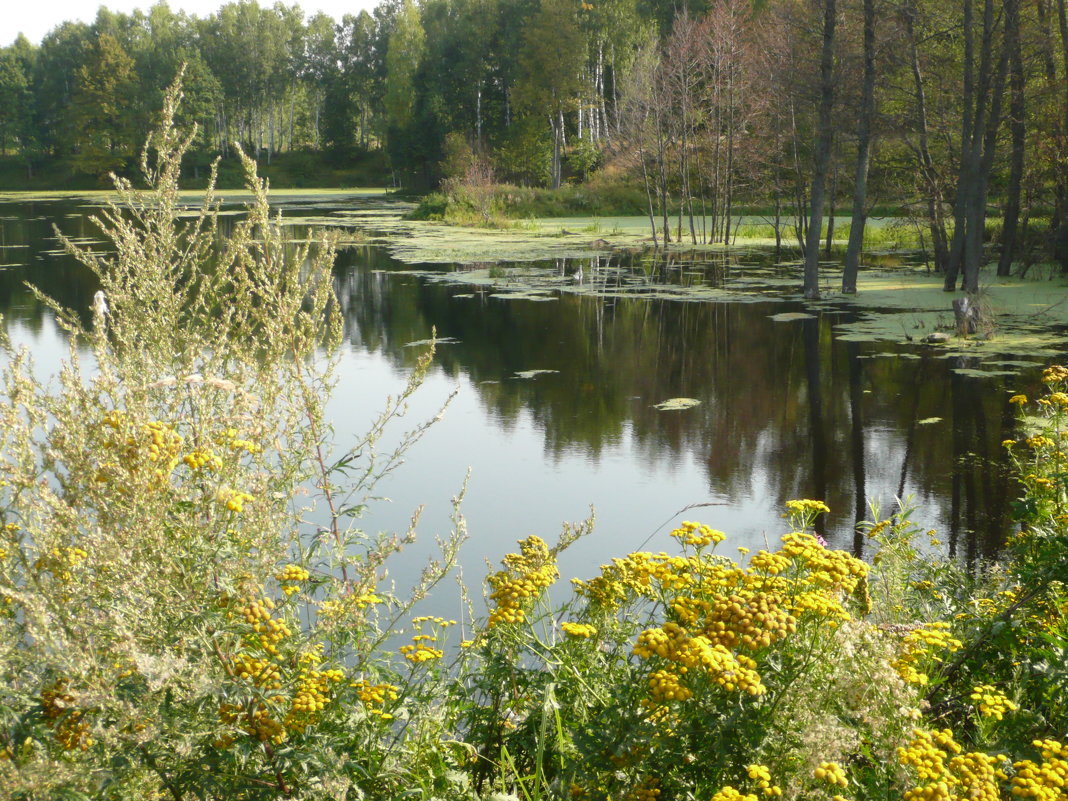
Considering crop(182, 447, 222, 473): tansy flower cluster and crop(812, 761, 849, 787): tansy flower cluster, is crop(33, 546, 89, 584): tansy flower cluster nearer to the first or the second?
crop(182, 447, 222, 473): tansy flower cluster

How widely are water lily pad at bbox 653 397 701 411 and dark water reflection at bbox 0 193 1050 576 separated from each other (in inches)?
4.2

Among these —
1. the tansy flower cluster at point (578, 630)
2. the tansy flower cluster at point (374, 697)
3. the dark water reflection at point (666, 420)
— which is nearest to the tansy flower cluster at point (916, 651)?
the tansy flower cluster at point (578, 630)

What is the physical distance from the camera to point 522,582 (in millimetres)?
2645

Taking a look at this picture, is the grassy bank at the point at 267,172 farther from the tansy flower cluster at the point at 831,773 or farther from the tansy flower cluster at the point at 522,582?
the tansy flower cluster at the point at 831,773

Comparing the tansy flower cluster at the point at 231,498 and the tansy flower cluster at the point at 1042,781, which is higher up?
the tansy flower cluster at the point at 231,498

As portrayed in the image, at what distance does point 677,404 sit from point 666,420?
571 millimetres

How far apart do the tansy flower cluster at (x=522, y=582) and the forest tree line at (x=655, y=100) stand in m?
3.55

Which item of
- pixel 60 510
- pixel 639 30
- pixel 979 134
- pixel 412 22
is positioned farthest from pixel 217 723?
pixel 412 22

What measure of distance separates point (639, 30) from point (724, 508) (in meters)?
40.5

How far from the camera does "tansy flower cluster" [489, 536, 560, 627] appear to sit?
2.54m

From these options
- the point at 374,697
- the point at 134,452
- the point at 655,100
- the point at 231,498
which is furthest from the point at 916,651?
the point at 655,100

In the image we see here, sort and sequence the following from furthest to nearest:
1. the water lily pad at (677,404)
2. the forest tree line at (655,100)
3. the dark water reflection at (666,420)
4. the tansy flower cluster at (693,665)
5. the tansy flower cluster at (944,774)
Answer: the forest tree line at (655,100) → the water lily pad at (677,404) → the dark water reflection at (666,420) → the tansy flower cluster at (693,665) → the tansy flower cluster at (944,774)

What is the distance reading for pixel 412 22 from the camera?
5525 cm

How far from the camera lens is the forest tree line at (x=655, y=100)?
14375 millimetres
